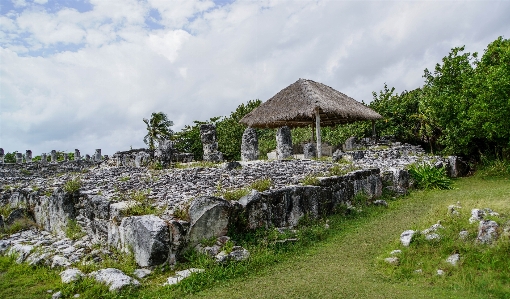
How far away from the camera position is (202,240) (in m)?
6.57

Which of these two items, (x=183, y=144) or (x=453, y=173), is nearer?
(x=453, y=173)

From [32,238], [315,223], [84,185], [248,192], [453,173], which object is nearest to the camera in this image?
[248,192]

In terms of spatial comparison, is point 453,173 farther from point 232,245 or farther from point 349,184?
point 232,245

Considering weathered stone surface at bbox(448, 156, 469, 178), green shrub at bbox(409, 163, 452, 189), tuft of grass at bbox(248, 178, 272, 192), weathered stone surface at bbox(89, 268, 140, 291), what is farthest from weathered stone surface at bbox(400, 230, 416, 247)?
weathered stone surface at bbox(448, 156, 469, 178)

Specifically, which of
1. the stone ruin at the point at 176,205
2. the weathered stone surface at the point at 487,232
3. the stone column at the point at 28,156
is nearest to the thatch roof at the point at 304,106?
the stone ruin at the point at 176,205

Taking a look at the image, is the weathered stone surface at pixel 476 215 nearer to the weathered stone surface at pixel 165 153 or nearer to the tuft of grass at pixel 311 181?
the tuft of grass at pixel 311 181

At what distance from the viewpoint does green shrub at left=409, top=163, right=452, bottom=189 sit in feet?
41.4

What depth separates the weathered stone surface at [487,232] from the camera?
19.6 feet

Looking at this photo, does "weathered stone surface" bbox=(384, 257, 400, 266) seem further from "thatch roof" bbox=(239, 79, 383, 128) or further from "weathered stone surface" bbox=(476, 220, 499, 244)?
"thatch roof" bbox=(239, 79, 383, 128)

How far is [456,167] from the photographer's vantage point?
1534 cm

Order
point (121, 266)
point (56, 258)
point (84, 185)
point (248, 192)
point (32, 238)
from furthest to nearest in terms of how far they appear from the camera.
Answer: point (84, 185) → point (32, 238) → point (248, 192) → point (56, 258) → point (121, 266)

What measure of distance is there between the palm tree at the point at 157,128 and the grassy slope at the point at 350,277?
26897 millimetres

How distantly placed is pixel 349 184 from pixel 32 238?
7623 millimetres

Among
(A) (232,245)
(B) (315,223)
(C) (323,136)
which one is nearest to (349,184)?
(B) (315,223)
